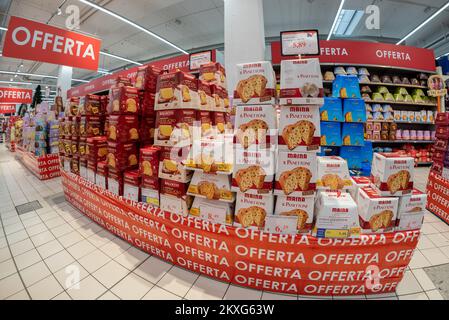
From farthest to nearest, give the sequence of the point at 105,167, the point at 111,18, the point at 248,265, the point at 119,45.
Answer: the point at 119,45 → the point at 111,18 → the point at 105,167 → the point at 248,265

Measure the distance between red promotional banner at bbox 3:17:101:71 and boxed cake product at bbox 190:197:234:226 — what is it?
379 cm

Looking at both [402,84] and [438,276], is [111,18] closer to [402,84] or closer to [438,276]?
[402,84]

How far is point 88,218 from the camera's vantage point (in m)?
2.93

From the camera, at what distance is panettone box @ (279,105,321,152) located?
1.41 meters

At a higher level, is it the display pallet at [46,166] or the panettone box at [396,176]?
the panettone box at [396,176]

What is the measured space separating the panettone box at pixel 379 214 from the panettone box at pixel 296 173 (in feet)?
1.54

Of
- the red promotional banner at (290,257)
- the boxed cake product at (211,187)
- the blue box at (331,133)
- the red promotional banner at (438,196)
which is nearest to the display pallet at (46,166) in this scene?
the red promotional banner at (290,257)

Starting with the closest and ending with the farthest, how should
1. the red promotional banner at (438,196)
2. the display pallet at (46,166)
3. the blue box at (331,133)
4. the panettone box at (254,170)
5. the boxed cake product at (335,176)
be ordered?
the panettone box at (254,170) → the boxed cake product at (335,176) → the red promotional banner at (438,196) → the blue box at (331,133) → the display pallet at (46,166)

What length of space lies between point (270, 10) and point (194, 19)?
2.68 metres

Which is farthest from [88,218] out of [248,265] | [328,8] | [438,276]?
[328,8]

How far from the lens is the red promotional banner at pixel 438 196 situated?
2.72 meters

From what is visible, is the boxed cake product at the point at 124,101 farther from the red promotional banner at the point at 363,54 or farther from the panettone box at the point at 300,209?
the red promotional banner at the point at 363,54

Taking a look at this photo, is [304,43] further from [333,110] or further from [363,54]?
[363,54]

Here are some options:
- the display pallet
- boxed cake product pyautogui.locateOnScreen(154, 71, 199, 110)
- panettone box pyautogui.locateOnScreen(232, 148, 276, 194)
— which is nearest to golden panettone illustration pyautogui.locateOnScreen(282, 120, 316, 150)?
panettone box pyautogui.locateOnScreen(232, 148, 276, 194)
